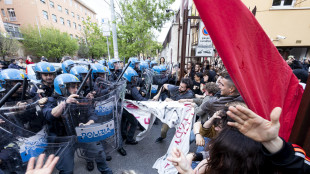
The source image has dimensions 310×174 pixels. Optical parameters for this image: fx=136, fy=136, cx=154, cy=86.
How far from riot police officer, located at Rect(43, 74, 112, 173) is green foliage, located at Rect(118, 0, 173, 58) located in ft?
27.0

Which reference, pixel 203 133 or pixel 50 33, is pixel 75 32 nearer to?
pixel 50 33

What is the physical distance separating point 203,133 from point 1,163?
99.5 inches

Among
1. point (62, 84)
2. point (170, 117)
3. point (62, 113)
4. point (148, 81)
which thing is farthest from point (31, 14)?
point (170, 117)

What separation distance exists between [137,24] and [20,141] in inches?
390

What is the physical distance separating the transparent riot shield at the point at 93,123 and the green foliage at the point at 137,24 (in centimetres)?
875

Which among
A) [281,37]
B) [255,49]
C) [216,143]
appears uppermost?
[281,37]

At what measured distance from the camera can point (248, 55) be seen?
33.2 inches

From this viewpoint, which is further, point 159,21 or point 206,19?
point 159,21

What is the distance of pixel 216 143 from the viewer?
1030 mm

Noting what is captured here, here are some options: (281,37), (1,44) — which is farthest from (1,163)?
(1,44)

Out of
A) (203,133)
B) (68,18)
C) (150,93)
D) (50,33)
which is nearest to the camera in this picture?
(203,133)

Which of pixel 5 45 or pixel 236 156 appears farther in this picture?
pixel 5 45

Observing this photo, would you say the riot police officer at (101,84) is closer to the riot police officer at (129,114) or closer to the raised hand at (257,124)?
the riot police officer at (129,114)

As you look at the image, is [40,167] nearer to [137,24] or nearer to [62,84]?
[62,84]
